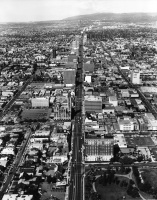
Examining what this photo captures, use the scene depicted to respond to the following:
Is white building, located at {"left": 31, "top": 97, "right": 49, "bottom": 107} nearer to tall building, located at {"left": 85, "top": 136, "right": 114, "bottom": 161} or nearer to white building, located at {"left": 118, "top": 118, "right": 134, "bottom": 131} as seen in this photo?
white building, located at {"left": 118, "top": 118, "right": 134, "bottom": 131}

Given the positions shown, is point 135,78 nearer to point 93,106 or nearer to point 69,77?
point 69,77

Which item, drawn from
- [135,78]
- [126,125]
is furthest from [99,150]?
[135,78]

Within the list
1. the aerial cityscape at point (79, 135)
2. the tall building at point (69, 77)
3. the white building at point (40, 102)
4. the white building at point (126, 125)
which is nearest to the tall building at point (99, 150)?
the aerial cityscape at point (79, 135)

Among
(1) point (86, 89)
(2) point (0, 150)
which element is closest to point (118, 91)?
(1) point (86, 89)

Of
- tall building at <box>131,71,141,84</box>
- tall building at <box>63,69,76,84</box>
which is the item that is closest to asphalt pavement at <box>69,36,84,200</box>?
tall building at <box>63,69,76,84</box>

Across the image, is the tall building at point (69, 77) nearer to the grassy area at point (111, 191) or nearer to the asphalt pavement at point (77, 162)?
the asphalt pavement at point (77, 162)

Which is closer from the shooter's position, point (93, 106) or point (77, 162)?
point (77, 162)
